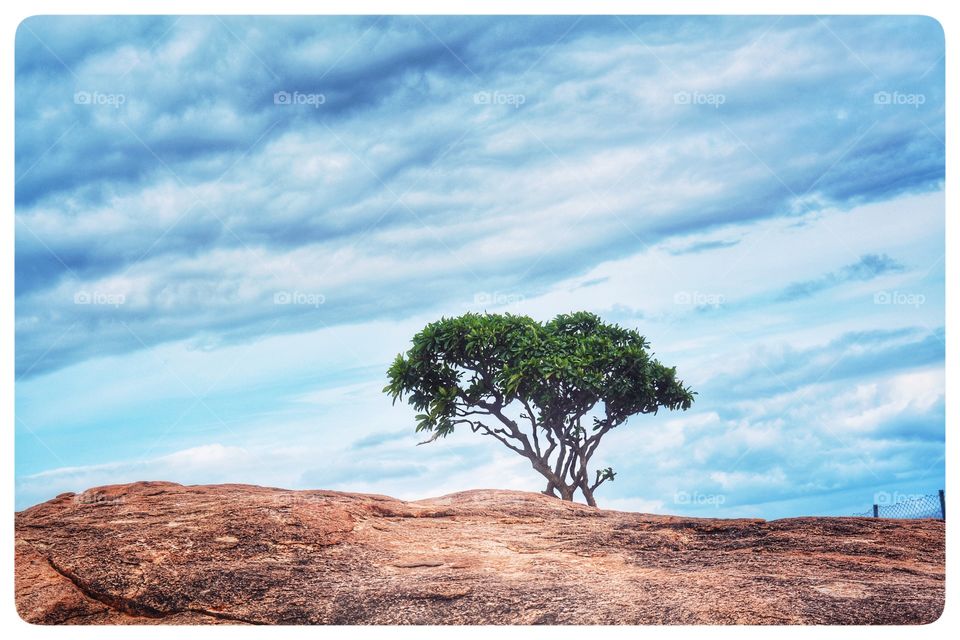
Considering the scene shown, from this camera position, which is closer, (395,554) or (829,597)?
(829,597)

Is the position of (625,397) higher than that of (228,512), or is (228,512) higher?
(625,397)

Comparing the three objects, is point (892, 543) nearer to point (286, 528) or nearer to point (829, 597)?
point (829, 597)

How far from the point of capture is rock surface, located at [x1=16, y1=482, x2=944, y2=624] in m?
13.4

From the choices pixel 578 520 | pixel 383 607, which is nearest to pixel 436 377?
pixel 578 520

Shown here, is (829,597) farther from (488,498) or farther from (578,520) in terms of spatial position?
(488,498)

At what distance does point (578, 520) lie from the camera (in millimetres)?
17250

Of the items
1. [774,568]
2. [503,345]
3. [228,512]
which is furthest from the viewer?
[503,345]

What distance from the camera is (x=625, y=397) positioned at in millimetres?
22062

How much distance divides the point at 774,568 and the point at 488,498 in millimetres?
6030

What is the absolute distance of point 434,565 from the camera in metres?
14.3

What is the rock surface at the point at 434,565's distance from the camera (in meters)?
13.4

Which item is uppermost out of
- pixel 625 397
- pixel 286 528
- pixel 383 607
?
pixel 625 397

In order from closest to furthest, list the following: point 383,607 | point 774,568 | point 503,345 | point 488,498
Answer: point 383,607, point 774,568, point 488,498, point 503,345

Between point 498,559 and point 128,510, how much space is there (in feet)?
22.6
